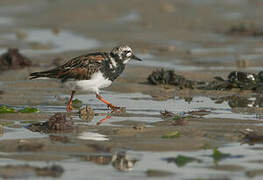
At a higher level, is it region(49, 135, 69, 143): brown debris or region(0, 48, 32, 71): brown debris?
region(0, 48, 32, 71): brown debris

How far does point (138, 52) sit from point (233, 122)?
622cm

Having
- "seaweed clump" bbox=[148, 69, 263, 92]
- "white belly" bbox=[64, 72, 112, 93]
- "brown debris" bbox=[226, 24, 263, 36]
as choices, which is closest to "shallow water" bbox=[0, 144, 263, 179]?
"white belly" bbox=[64, 72, 112, 93]

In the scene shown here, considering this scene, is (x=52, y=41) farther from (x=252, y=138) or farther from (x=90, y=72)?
(x=252, y=138)

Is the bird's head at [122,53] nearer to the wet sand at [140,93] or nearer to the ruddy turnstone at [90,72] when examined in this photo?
the ruddy turnstone at [90,72]

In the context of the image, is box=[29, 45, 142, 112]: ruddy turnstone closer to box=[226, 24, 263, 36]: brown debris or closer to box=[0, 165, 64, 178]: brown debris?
box=[0, 165, 64, 178]: brown debris

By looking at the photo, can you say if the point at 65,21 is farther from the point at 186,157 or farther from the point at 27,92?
the point at 186,157

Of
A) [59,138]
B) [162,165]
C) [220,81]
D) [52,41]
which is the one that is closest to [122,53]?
[220,81]

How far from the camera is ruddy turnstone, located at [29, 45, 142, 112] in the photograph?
8.93m

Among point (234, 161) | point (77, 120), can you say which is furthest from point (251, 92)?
point (234, 161)

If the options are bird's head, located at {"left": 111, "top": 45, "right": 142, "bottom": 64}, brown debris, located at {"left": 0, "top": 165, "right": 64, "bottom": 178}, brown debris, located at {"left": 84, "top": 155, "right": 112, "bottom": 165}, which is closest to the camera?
brown debris, located at {"left": 0, "top": 165, "right": 64, "bottom": 178}

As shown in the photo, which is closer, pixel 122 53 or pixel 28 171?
pixel 28 171

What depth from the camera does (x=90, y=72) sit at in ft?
29.3

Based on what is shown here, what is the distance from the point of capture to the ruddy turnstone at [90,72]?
893cm

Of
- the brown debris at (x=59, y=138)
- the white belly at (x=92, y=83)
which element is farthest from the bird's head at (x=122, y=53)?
the brown debris at (x=59, y=138)
